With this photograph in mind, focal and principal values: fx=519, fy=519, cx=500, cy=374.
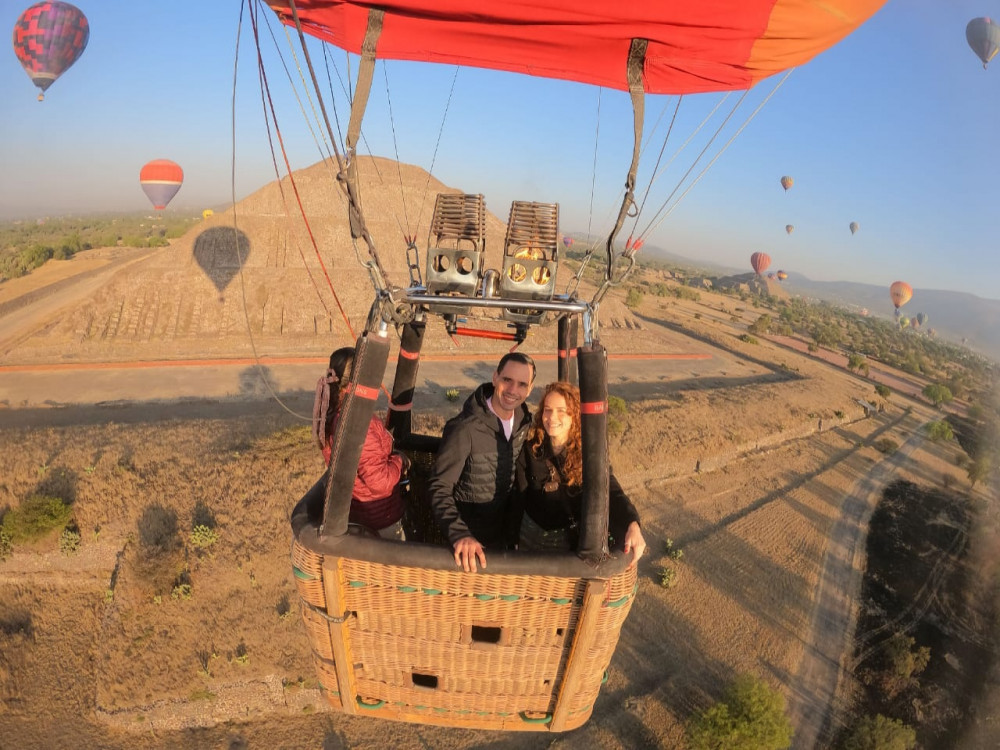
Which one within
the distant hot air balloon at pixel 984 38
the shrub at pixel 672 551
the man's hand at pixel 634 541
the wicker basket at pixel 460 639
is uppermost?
the distant hot air balloon at pixel 984 38

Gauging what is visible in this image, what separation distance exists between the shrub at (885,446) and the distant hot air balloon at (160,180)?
55.5 m

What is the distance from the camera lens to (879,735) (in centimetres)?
998

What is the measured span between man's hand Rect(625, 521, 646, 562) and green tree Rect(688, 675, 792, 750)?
28.3 ft

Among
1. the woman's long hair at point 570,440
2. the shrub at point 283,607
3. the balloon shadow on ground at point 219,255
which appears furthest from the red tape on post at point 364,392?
the balloon shadow on ground at point 219,255

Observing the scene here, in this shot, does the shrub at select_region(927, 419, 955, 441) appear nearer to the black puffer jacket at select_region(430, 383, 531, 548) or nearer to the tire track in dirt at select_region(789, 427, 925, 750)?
the tire track in dirt at select_region(789, 427, 925, 750)

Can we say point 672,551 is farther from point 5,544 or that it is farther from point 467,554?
point 5,544

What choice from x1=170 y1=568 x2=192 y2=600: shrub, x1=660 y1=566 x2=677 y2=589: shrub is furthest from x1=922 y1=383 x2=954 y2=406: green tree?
x1=170 y1=568 x2=192 y2=600: shrub

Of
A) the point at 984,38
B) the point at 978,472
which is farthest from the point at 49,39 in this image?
the point at 984,38

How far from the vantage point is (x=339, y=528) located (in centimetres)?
268

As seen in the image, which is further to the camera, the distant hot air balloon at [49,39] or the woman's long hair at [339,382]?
the distant hot air balloon at [49,39]

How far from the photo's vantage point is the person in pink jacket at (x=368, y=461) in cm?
344

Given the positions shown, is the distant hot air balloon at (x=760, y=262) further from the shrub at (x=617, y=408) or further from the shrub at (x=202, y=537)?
the shrub at (x=202, y=537)

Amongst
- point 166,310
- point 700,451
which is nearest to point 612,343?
point 700,451

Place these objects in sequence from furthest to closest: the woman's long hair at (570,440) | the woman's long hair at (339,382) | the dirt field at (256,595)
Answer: the dirt field at (256,595) < the woman's long hair at (570,440) < the woman's long hair at (339,382)
